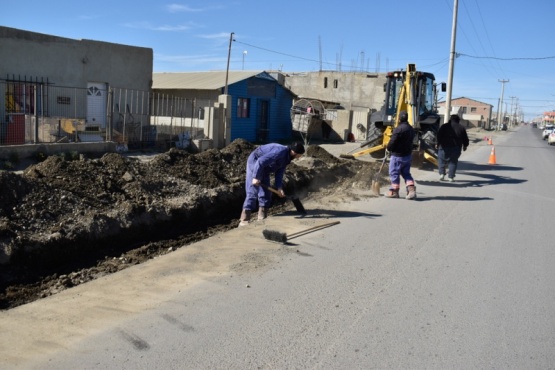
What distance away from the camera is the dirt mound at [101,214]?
5879 mm

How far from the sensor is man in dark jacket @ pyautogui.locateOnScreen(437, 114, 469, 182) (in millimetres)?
13336

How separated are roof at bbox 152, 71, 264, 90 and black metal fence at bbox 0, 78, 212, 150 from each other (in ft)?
10.4

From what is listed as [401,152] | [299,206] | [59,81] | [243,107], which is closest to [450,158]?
[401,152]

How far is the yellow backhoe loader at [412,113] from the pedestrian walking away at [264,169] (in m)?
7.06

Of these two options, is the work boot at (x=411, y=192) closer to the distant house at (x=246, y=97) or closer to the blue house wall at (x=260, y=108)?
the distant house at (x=246, y=97)

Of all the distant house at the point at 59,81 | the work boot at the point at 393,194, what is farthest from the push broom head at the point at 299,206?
the distant house at the point at 59,81

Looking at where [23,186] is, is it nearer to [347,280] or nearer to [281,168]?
[281,168]

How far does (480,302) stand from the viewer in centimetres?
478

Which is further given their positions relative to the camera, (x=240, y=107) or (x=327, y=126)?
(x=327, y=126)

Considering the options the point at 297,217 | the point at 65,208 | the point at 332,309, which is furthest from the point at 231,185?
the point at 332,309

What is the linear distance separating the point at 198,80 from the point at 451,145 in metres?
15.7

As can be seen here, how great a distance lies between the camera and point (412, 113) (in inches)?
578

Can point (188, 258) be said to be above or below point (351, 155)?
below

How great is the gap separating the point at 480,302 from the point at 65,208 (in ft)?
18.0
